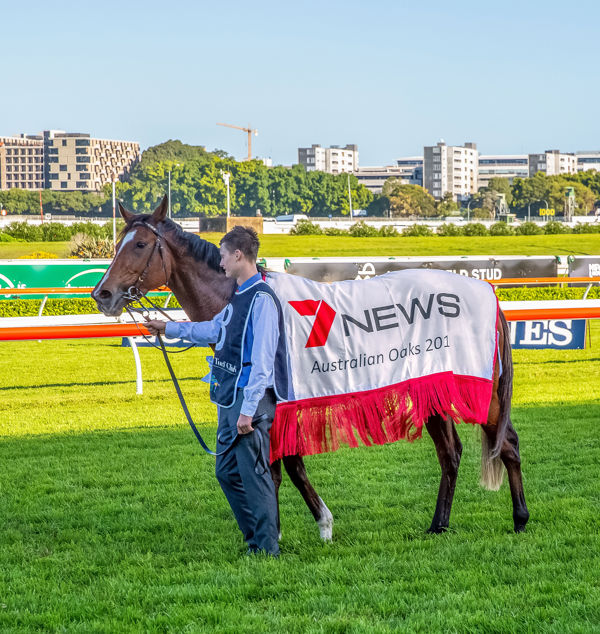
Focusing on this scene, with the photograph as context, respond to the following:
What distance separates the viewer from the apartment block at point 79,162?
17875cm

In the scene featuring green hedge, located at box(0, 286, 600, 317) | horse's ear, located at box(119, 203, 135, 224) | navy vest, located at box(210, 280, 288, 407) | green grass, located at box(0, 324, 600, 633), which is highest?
horse's ear, located at box(119, 203, 135, 224)

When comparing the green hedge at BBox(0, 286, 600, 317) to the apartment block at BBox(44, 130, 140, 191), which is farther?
the apartment block at BBox(44, 130, 140, 191)

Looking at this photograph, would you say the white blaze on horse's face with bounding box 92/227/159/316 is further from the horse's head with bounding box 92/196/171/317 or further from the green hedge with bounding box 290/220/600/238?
the green hedge with bounding box 290/220/600/238

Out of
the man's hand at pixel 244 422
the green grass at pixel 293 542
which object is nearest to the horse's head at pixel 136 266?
the man's hand at pixel 244 422

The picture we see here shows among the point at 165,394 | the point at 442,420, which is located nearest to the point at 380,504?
the point at 442,420

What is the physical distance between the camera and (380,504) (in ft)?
15.9

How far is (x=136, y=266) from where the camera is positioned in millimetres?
4121

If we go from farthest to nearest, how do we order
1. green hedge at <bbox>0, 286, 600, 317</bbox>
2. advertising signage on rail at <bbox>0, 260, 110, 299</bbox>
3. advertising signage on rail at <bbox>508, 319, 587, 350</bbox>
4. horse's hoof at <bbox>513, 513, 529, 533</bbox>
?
green hedge at <bbox>0, 286, 600, 317</bbox> < advertising signage on rail at <bbox>0, 260, 110, 299</bbox> < advertising signage on rail at <bbox>508, 319, 587, 350</bbox> < horse's hoof at <bbox>513, 513, 529, 533</bbox>

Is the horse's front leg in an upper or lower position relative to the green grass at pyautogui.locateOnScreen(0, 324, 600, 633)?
upper

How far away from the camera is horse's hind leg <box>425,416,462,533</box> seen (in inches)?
173

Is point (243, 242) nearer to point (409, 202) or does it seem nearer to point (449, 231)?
point (449, 231)

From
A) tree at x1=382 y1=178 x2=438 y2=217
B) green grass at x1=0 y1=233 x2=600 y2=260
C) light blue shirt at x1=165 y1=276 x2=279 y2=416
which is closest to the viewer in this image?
light blue shirt at x1=165 y1=276 x2=279 y2=416

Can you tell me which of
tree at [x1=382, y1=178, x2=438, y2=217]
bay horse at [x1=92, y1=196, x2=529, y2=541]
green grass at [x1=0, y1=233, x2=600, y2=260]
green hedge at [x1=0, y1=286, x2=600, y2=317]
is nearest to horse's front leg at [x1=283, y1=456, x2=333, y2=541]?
bay horse at [x1=92, y1=196, x2=529, y2=541]

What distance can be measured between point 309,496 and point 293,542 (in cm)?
22
